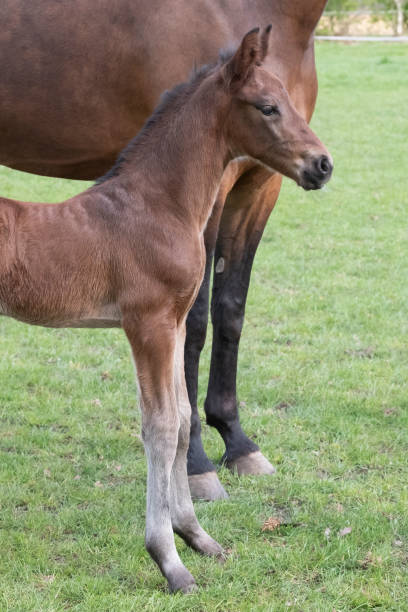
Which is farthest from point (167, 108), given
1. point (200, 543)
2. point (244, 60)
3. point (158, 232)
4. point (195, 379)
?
point (200, 543)

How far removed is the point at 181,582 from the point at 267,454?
5.26 feet

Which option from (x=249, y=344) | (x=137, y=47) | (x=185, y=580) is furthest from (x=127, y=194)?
(x=249, y=344)

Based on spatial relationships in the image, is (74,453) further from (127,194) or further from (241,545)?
(127,194)

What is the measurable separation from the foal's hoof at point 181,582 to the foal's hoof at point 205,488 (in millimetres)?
945

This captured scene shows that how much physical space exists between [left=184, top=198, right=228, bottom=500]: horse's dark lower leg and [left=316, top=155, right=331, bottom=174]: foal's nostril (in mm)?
909

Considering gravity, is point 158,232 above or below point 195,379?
above

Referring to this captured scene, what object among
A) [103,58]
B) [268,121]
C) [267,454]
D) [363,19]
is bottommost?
[267,454]

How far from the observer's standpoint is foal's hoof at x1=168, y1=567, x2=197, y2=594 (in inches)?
133

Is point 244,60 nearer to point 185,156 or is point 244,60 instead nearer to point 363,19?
point 185,156

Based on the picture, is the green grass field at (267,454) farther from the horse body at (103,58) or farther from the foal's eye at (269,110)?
the foal's eye at (269,110)

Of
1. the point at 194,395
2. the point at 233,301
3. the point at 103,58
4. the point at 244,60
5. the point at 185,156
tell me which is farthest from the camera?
the point at 233,301

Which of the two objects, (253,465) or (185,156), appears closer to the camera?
(185,156)

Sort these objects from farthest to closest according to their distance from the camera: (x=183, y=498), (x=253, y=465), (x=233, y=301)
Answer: (x=233, y=301), (x=253, y=465), (x=183, y=498)

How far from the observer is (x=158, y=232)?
337 cm
